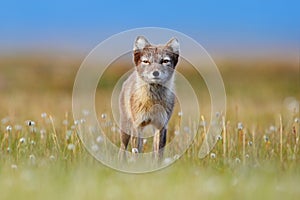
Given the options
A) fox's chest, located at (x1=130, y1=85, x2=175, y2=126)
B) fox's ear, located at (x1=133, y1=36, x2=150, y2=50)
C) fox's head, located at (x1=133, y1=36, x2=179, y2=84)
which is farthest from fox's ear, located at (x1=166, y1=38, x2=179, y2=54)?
fox's chest, located at (x1=130, y1=85, x2=175, y2=126)

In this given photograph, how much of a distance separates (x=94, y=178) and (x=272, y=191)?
1917mm

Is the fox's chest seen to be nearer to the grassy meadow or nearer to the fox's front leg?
the fox's front leg

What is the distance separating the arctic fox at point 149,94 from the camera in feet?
31.9

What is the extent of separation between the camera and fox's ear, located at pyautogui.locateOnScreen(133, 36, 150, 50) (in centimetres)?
981

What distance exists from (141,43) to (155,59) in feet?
1.14

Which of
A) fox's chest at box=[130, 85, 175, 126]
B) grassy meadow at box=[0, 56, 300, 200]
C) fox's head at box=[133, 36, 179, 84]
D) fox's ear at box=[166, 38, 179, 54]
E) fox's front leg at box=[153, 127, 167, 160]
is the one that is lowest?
grassy meadow at box=[0, 56, 300, 200]

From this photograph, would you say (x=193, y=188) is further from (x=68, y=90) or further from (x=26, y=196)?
(x=68, y=90)

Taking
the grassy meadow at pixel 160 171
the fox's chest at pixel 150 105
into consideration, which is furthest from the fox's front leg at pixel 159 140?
the grassy meadow at pixel 160 171

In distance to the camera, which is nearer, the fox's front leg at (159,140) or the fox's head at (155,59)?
the fox's head at (155,59)

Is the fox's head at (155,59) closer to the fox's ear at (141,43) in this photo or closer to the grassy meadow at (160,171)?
the fox's ear at (141,43)

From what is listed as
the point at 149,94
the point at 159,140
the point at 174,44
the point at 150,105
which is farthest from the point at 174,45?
the point at 159,140

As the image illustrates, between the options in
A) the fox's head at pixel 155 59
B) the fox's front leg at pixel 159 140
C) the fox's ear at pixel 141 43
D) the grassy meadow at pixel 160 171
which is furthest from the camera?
the fox's front leg at pixel 159 140

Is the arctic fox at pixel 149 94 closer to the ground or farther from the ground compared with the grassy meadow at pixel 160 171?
farther from the ground

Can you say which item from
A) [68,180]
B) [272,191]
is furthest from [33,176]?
[272,191]
